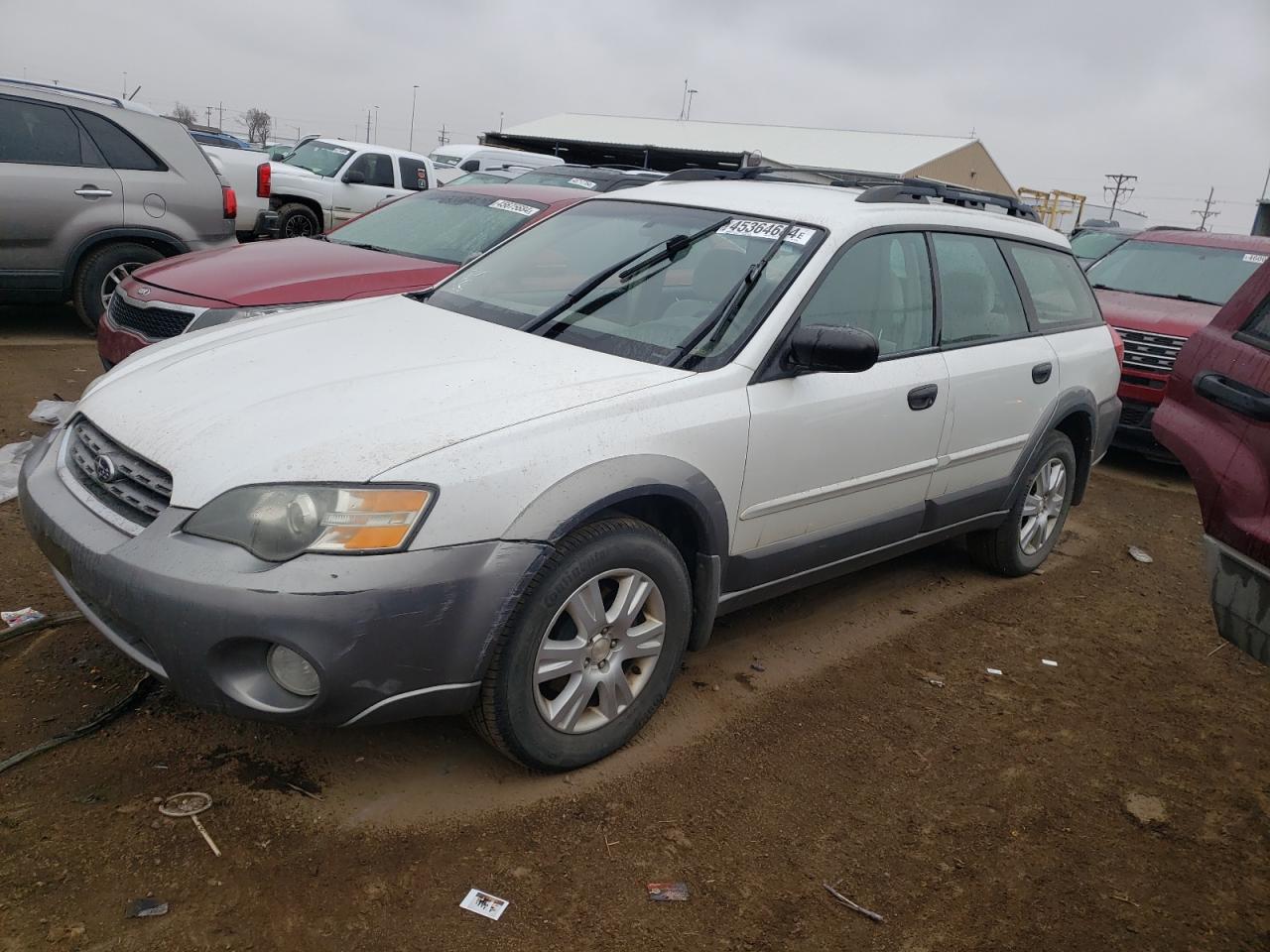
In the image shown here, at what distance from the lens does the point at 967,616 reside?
4.62 metres

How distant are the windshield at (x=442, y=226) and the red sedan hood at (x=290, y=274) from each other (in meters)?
0.23

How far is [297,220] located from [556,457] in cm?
1255

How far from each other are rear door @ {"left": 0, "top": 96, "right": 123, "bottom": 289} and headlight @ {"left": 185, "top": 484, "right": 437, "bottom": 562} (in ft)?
20.0

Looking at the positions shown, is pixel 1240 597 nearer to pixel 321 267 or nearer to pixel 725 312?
pixel 725 312

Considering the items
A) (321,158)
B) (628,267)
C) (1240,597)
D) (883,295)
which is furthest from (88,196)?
(321,158)

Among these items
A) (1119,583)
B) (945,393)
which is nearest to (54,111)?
(945,393)

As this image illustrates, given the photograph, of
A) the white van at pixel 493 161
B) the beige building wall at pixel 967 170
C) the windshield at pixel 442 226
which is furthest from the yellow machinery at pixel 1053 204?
the windshield at pixel 442 226

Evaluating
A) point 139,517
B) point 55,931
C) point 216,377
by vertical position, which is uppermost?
point 216,377

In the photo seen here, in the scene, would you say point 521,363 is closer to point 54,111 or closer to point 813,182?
point 813,182

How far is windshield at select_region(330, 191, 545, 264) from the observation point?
646 centimetres

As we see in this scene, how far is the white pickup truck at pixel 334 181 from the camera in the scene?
45.2ft

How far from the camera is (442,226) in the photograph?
22.1 feet

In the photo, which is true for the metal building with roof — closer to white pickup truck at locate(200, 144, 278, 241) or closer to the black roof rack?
white pickup truck at locate(200, 144, 278, 241)

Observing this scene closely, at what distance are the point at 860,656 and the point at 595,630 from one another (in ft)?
5.20
